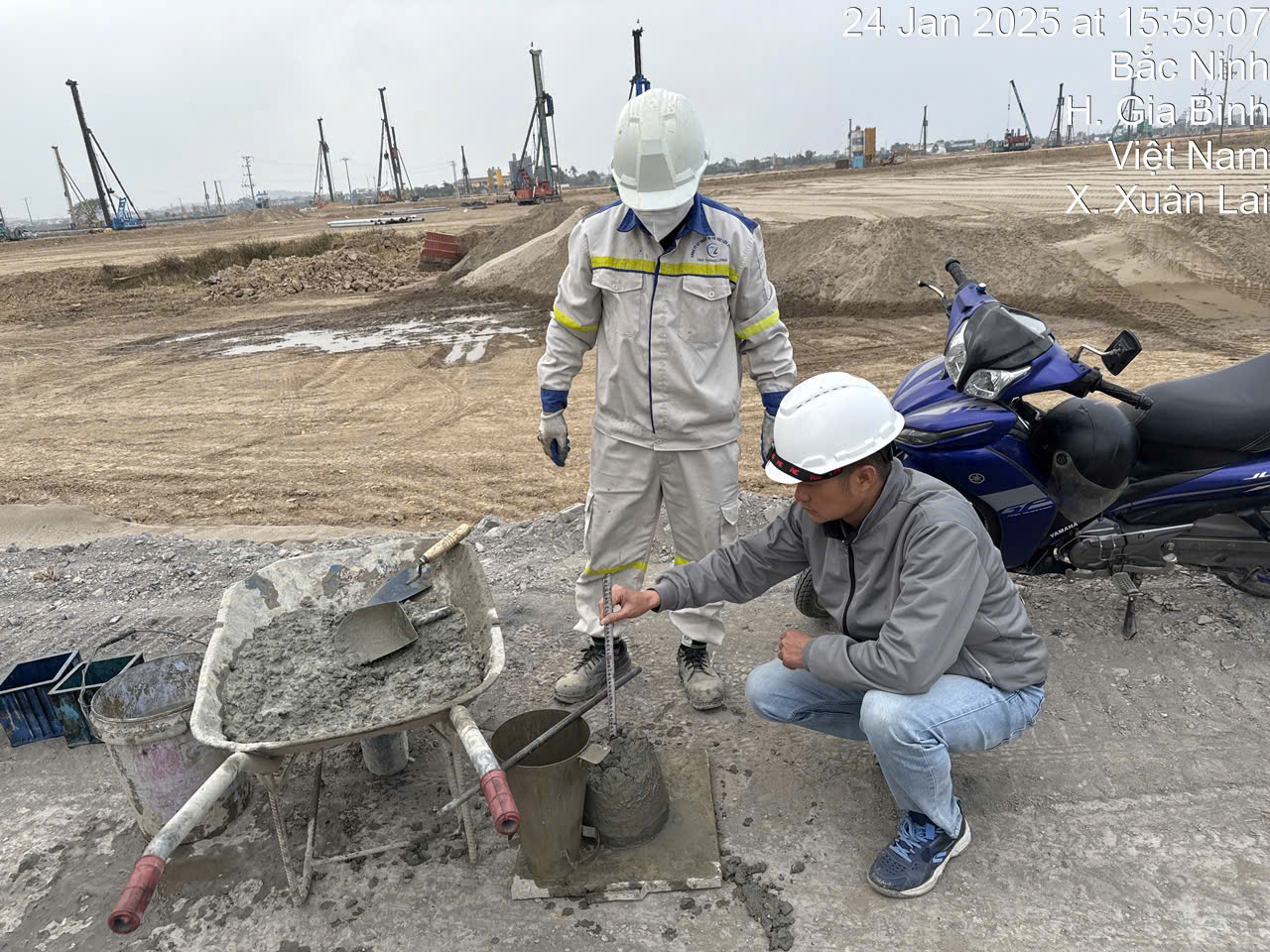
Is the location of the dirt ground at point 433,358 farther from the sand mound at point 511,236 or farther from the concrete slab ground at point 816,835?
the concrete slab ground at point 816,835

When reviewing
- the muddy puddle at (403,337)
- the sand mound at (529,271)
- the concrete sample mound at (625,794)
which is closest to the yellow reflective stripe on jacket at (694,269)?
the concrete sample mound at (625,794)

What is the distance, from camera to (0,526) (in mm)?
6141

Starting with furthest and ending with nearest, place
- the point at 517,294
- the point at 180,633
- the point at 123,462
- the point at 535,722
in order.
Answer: the point at 517,294
the point at 123,462
the point at 180,633
the point at 535,722

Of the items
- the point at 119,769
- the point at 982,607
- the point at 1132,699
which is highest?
the point at 982,607

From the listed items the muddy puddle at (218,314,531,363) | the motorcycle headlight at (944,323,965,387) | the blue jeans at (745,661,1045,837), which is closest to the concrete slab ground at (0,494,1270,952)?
the blue jeans at (745,661,1045,837)

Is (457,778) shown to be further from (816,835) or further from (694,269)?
(694,269)

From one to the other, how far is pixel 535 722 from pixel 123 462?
6614mm

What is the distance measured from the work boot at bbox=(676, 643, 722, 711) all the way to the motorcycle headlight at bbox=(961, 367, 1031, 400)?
1424mm

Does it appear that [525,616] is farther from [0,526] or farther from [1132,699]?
[0,526]

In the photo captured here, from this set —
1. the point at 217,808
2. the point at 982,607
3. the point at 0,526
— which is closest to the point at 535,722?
the point at 217,808

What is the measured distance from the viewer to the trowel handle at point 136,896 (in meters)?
1.65

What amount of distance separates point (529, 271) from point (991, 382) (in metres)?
13.1

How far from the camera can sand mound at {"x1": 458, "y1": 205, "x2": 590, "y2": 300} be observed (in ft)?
48.2

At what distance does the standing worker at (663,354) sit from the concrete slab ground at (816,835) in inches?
21.4
